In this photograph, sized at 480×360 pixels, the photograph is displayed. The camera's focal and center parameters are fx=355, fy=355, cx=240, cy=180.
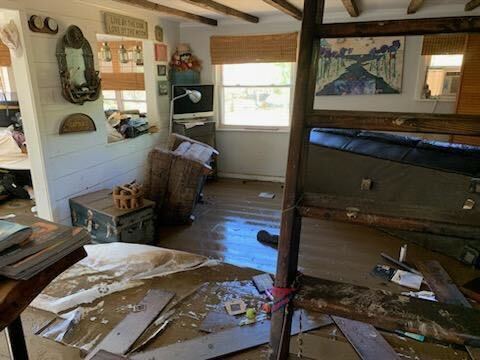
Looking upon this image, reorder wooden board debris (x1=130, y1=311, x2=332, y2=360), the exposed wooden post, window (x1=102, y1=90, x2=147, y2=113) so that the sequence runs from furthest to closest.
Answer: window (x1=102, y1=90, x2=147, y2=113) < wooden board debris (x1=130, y1=311, x2=332, y2=360) < the exposed wooden post

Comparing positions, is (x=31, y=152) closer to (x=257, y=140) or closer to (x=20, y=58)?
(x=20, y=58)

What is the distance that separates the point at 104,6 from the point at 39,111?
135 centimetres

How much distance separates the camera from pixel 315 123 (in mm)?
975

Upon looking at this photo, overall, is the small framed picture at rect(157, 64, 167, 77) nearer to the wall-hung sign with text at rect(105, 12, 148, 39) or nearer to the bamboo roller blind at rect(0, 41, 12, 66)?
the wall-hung sign with text at rect(105, 12, 148, 39)

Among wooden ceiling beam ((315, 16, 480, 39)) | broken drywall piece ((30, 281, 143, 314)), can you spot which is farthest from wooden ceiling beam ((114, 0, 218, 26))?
wooden ceiling beam ((315, 16, 480, 39))

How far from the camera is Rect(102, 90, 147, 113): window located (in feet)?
17.9

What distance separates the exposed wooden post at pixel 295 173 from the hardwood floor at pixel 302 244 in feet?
5.76

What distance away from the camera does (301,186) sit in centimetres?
103

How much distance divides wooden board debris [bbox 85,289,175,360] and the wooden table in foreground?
0.43 metres

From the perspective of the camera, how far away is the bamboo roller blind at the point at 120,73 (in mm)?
5238

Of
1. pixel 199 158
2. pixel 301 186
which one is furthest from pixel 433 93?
pixel 301 186

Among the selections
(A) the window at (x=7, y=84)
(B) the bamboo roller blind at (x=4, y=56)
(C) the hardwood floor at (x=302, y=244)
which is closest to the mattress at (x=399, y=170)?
(C) the hardwood floor at (x=302, y=244)

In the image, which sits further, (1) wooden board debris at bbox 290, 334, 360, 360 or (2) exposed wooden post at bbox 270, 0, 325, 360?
(1) wooden board debris at bbox 290, 334, 360, 360

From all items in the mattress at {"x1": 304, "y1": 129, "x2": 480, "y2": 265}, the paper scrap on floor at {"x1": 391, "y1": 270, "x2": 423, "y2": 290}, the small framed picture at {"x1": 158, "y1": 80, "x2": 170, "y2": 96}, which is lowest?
the paper scrap on floor at {"x1": 391, "y1": 270, "x2": 423, "y2": 290}
